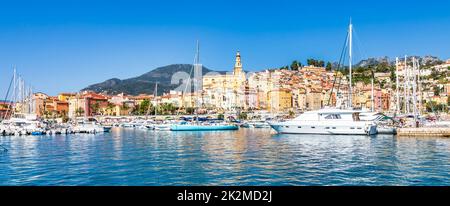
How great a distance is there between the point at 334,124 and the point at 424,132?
14.8ft

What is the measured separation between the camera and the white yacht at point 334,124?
2333 cm

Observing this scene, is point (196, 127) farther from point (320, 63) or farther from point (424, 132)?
point (320, 63)

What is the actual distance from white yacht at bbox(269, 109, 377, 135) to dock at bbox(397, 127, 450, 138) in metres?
1.68

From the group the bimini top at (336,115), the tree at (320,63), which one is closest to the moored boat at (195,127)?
the bimini top at (336,115)

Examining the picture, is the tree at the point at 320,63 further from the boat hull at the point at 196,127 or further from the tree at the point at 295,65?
the boat hull at the point at 196,127

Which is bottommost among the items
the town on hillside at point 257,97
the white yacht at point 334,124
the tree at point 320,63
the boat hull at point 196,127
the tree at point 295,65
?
the boat hull at point 196,127

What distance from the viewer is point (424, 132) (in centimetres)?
2148

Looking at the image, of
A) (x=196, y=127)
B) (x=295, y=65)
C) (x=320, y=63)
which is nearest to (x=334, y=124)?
(x=196, y=127)

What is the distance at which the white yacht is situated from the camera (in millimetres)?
23328

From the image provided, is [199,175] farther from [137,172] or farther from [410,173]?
[410,173]

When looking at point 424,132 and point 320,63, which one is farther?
point 320,63

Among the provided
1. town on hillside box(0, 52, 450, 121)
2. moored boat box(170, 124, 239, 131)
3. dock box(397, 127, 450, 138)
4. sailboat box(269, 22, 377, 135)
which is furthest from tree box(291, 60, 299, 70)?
dock box(397, 127, 450, 138)

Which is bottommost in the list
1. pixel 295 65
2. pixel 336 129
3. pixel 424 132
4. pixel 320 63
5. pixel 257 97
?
pixel 424 132

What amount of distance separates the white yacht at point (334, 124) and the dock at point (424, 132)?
168 centimetres
